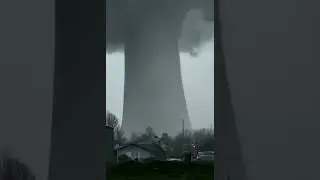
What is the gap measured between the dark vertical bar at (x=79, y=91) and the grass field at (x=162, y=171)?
3.43m

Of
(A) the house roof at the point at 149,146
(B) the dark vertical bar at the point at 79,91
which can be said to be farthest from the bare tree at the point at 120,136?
(B) the dark vertical bar at the point at 79,91

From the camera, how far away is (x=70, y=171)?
3.43 m

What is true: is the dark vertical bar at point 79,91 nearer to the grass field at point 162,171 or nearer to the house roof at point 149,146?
the grass field at point 162,171

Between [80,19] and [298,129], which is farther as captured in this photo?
[80,19]

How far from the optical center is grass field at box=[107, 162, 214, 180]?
7094 millimetres

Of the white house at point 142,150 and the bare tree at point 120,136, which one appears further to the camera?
→ the bare tree at point 120,136

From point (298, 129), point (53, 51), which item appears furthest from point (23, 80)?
point (298, 129)

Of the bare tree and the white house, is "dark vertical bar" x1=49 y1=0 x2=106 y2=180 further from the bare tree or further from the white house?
the bare tree

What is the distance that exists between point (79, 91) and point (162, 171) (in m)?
3.99

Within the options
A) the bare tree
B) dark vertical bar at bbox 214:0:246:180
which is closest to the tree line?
the bare tree

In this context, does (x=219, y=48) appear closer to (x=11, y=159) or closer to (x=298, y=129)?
(x=298, y=129)

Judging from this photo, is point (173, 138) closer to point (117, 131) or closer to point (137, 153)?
point (137, 153)

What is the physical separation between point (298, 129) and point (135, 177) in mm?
4847

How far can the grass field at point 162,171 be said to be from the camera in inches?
279
